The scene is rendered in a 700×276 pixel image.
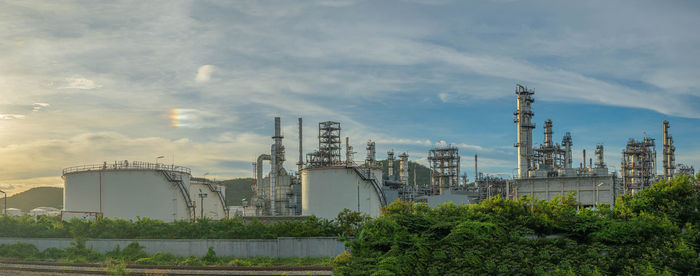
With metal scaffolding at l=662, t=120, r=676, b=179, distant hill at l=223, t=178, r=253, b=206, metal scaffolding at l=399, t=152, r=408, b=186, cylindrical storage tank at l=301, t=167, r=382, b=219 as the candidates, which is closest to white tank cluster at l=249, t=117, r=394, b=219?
cylindrical storage tank at l=301, t=167, r=382, b=219

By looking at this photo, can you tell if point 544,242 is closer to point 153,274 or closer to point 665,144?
point 153,274

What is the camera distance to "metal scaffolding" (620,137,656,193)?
7894cm

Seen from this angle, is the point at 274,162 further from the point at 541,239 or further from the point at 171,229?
the point at 541,239

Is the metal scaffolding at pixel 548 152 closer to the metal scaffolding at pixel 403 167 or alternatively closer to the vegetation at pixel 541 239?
the metal scaffolding at pixel 403 167

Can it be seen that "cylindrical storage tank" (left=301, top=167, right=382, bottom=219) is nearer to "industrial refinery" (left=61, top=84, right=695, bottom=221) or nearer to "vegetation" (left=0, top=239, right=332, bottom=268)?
"industrial refinery" (left=61, top=84, right=695, bottom=221)

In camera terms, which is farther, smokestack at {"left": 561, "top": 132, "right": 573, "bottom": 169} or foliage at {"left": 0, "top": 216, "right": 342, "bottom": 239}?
smokestack at {"left": 561, "top": 132, "right": 573, "bottom": 169}

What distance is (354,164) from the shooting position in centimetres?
5853

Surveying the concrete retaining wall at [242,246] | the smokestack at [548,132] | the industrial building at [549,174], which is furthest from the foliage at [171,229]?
the smokestack at [548,132]

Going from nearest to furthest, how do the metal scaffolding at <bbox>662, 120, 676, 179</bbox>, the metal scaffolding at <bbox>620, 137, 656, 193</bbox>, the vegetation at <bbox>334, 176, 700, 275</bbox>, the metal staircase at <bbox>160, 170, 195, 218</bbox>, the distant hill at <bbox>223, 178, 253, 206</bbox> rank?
the vegetation at <bbox>334, 176, 700, 275</bbox> < the metal staircase at <bbox>160, 170, 195, 218</bbox> < the metal scaffolding at <bbox>620, 137, 656, 193</bbox> < the metal scaffolding at <bbox>662, 120, 676, 179</bbox> < the distant hill at <bbox>223, 178, 253, 206</bbox>

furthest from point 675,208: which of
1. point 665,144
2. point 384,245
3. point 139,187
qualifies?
point 665,144

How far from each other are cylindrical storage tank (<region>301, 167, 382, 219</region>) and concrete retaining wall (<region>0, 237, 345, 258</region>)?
2297cm

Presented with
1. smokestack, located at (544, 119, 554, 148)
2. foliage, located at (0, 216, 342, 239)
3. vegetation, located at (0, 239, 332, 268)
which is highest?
smokestack, located at (544, 119, 554, 148)

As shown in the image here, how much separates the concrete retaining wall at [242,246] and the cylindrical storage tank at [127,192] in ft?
61.1

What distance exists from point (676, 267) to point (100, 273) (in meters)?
23.9
